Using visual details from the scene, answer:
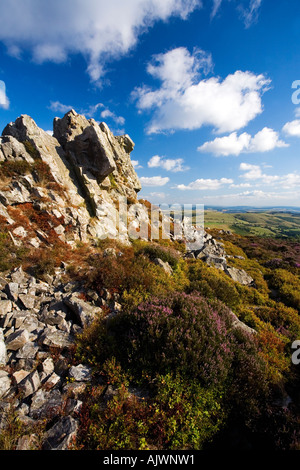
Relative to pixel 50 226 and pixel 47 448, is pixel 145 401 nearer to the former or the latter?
pixel 47 448

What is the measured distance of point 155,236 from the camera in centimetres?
2022

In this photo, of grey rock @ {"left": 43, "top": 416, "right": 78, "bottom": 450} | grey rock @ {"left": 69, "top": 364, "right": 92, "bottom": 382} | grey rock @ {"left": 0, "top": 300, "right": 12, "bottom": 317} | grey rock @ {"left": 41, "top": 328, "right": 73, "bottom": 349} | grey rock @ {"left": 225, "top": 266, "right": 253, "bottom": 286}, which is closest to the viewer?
grey rock @ {"left": 43, "top": 416, "right": 78, "bottom": 450}

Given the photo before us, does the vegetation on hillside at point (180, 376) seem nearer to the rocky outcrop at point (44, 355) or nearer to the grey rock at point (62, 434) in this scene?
the grey rock at point (62, 434)

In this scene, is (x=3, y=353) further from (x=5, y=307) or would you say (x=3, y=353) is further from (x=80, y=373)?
(x=80, y=373)

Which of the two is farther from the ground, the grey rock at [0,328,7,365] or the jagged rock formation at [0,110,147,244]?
the jagged rock formation at [0,110,147,244]

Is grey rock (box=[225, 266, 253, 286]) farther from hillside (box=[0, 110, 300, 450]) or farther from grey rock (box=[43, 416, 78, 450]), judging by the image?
grey rock (box=[43, 416, 78, 450])

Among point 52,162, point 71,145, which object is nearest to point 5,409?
point 52,162

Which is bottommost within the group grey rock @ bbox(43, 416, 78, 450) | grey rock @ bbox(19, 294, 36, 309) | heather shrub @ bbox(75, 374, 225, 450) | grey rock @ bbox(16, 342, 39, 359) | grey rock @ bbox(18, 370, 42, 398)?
heather shrub @ bbox(75, 374, 225, 450)

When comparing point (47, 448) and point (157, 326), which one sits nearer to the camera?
point (47, 448)

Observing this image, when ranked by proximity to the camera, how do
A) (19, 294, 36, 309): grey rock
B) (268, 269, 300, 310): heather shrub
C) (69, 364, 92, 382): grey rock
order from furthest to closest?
(268, 269, 300, 310): heather shrub
(19, 294, 36, 309): grey rock
(69, 364, 92, 382): grey rock

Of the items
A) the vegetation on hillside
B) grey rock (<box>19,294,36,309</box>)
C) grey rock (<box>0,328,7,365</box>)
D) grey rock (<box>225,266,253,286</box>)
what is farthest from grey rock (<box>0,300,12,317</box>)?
grey rock (<box>225,266,253,286</box>)

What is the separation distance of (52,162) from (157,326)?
16.1 meters

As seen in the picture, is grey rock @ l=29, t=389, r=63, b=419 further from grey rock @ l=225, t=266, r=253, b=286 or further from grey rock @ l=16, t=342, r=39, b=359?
grey rock @ l=225, t=266, r=253, b=286

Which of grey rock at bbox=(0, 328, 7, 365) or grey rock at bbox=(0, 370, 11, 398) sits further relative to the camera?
grey rock at bbox=(0, 328, 7, 365)
